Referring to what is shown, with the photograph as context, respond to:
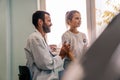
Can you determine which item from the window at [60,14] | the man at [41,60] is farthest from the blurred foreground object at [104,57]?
the window at [60,14]

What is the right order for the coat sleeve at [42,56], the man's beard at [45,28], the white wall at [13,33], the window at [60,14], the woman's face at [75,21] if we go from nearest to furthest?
the coat sleeve at [42,56] < the man's beard at [45,28] < the woman's face at [75,21] < the window at [60,14] < the white wall at [13,33]

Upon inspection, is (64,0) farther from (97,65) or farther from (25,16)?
(97,65)

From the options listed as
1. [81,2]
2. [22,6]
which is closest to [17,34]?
[22,6]

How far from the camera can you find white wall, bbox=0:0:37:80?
3266 millimetres

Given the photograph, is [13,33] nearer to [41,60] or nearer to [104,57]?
[41,60]

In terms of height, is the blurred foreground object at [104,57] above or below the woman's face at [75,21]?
Answer: below

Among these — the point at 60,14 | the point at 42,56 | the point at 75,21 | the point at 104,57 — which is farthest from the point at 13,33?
the point at 104,57

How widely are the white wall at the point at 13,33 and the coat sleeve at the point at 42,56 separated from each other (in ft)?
4.41

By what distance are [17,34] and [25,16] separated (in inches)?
13.1

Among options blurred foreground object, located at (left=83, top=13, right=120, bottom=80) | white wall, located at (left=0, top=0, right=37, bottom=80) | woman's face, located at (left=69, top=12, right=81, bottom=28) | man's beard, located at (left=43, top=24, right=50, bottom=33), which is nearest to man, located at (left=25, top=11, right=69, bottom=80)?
man's beard, located at (left=43, top=24, right=50, bottom=33)

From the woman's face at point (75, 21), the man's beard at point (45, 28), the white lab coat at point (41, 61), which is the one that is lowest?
the white lab coat at point (41, 61)

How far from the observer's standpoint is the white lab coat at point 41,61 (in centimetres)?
188

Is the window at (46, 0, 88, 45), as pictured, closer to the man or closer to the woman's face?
the woman's face

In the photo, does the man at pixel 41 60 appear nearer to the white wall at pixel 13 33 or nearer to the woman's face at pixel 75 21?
the woman's face at pixel 75 21
